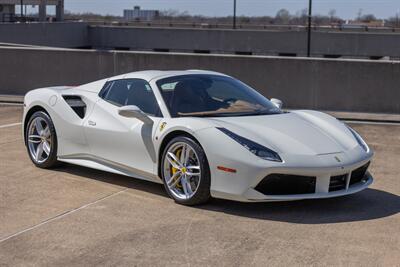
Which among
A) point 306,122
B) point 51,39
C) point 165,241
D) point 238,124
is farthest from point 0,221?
point 51,39

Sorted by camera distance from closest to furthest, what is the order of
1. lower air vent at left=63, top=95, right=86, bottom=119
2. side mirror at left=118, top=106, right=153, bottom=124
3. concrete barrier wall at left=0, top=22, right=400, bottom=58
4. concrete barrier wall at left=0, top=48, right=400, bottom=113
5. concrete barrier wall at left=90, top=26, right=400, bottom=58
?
1. side mirror at left=118, top=106, right=153, bottom=124
2. lower air vent at left=63, top=95, right=86, bottom=119
3. concrete barrier wall at left=0, top=48, right=400, bottom=113
4. concrete barrier wall at left=0, top=22, right=400, bottom=58
5. concrete barrier wall at left=90, top=26, right=400, bottom=58

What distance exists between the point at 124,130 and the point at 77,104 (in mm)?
1009

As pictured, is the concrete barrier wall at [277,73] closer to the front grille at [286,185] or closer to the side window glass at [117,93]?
the side window glass at [117,93]

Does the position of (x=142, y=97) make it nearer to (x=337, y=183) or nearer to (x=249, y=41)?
(x=337, y=183)

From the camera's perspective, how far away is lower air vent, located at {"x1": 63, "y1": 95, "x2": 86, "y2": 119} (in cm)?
794

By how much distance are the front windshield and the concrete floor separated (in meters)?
0.91

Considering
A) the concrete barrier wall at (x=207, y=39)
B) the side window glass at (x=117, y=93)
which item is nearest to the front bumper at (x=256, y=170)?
the side window glass at (x=117, y=93)

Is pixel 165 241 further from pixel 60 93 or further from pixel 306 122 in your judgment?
pixel 60 93

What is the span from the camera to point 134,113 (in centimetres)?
700

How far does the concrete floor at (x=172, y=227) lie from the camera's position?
5.17 m

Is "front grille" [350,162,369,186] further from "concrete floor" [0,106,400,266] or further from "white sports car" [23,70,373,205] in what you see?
"concrete floor" [0,106,400,266]

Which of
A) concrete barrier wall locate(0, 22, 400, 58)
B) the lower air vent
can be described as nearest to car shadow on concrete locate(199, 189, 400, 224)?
the lower air vent

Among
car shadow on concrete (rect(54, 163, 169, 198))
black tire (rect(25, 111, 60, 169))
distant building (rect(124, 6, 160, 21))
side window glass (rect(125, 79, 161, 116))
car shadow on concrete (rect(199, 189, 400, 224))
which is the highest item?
distant building (rect(124, 6, 160, 21))

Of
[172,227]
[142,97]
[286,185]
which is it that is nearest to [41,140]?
[142,97]
